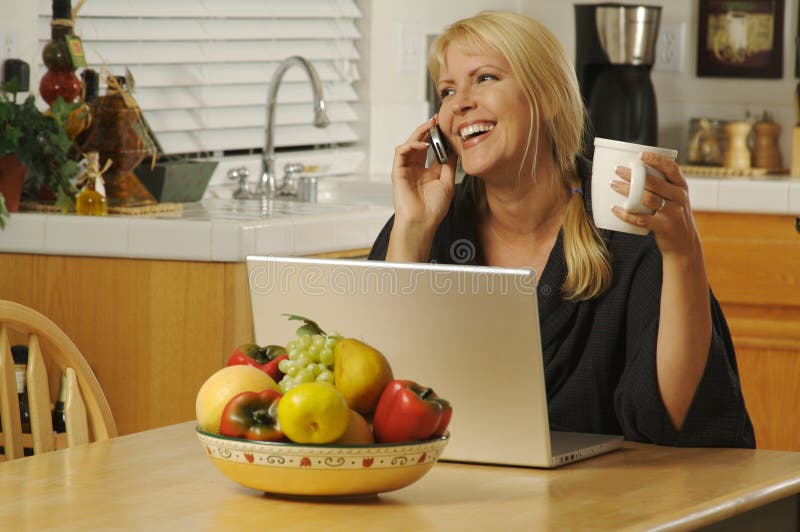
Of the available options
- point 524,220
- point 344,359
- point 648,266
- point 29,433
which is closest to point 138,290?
point 29,433

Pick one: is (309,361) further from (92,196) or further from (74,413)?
(92,196)

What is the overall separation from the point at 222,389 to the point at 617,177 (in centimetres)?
46

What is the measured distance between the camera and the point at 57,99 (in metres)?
2.70

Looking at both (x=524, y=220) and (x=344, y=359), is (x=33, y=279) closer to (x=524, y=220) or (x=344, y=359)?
(x=524, y=220)

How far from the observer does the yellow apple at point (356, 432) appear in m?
1.27

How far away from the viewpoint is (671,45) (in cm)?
439

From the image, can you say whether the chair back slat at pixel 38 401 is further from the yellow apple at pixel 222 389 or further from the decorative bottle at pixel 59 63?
the decorative bottle at pixel 59 63

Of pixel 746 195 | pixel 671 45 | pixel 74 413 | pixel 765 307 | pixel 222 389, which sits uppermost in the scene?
pixel 671 45

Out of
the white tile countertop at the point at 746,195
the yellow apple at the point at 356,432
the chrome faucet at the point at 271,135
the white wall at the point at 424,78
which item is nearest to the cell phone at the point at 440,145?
the yellow apple at the point at 356,432

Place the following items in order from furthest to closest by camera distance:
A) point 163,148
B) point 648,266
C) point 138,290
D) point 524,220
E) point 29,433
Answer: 1. point 163,148
2. point 138,290
3. point 29,433
4. point 524,220
5. point 648,266

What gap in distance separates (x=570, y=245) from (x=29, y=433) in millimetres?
1082

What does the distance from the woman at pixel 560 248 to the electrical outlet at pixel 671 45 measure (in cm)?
249

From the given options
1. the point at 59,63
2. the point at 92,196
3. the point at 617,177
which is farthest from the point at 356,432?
the point at 59,63

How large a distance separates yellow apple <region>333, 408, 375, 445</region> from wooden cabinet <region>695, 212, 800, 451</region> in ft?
8.47
